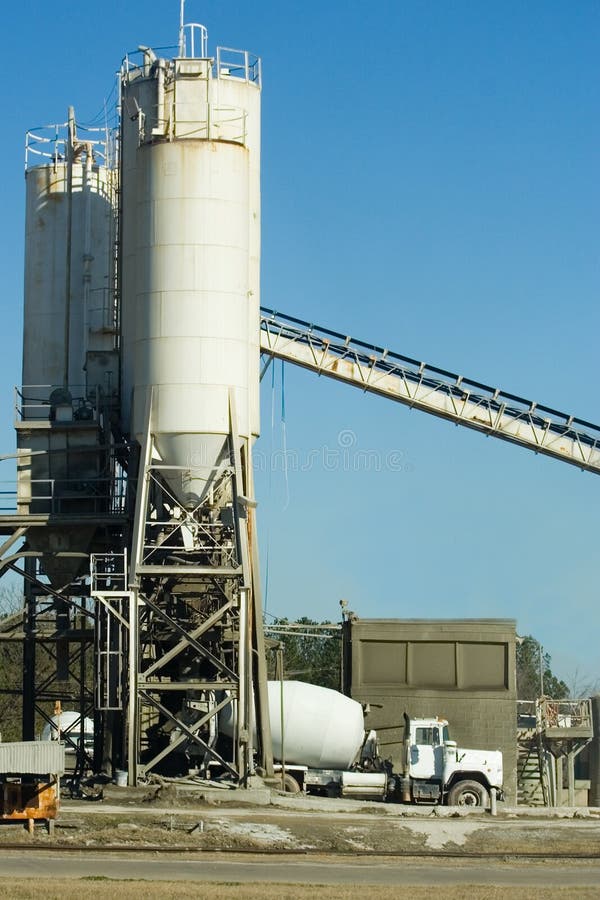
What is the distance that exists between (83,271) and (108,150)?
15.7ft

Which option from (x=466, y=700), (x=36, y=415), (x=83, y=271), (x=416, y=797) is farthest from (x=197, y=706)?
(x=83, y=271)

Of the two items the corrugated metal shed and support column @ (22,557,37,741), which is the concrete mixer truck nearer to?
the corrugated metal shed

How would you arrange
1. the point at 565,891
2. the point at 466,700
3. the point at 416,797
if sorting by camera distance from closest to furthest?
the point at 565,891 → the point at 416,797 → the point at 466,700

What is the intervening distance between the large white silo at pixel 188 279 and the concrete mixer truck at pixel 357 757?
682 centimetres

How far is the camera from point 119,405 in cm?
4850

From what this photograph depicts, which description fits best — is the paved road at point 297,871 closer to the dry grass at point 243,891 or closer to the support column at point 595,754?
the dry grass at point 243,891

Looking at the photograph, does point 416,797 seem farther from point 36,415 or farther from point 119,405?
point 36,415

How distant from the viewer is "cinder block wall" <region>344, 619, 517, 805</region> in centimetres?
4953

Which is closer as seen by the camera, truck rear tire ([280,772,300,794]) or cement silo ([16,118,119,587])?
truck rear tire ([280,772,300,794])

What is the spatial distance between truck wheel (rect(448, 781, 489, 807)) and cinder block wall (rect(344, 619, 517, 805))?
828 centimetres

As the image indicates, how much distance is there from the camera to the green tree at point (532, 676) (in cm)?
10719

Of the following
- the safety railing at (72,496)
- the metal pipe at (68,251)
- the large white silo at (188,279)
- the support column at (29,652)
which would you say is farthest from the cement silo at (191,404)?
the metal pipe at (68,251)

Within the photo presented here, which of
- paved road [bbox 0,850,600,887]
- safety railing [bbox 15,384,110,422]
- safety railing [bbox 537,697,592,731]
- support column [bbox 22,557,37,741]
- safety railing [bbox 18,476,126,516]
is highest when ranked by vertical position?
safety railing [bbox 15,384,110,422]

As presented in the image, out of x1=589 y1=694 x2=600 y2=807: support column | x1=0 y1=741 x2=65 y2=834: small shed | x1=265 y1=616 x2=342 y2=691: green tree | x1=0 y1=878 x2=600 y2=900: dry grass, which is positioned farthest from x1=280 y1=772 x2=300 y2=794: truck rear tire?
x1=265 y1=616 x2=342 y2=691: green tree
